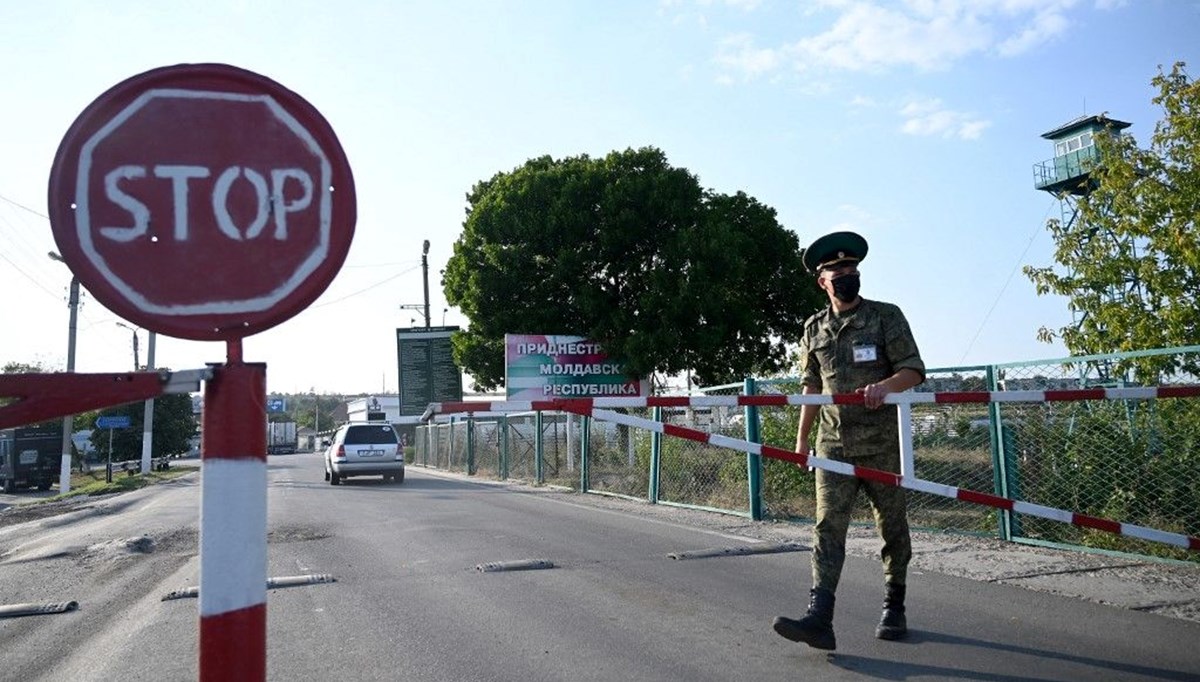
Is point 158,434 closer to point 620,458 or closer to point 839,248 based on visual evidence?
point 620,458

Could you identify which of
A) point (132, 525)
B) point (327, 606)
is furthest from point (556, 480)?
point (327, 606)

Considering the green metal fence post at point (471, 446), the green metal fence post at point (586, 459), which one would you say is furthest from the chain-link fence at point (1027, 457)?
the green metal fence post at point (471, 446)

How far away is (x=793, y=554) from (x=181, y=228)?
6377mm

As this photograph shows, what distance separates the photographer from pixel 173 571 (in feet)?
24.5

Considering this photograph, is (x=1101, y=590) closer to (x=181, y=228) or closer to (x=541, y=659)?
(x=541, y=659)

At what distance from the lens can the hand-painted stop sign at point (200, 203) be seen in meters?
1.88

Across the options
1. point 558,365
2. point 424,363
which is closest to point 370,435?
point 558,365

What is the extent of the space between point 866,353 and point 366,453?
19121mm

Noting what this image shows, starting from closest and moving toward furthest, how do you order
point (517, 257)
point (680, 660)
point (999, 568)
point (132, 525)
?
point (680, 660) < point (999, 568) < point (132, 525) < point (517, 257)

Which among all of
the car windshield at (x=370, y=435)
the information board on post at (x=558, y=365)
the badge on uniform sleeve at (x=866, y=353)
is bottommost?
the car windshield at (x=370, y=435)

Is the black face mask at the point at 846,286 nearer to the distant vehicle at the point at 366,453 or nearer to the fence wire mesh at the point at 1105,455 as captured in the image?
the fence wire mesh at the point at 1105,455

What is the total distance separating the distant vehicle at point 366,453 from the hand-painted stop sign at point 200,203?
20.8m

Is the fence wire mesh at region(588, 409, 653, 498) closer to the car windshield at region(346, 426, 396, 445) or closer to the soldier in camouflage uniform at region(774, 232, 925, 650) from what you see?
the car windshield at region(346, 426, 396, 445)

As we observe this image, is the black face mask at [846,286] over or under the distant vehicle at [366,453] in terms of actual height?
over
